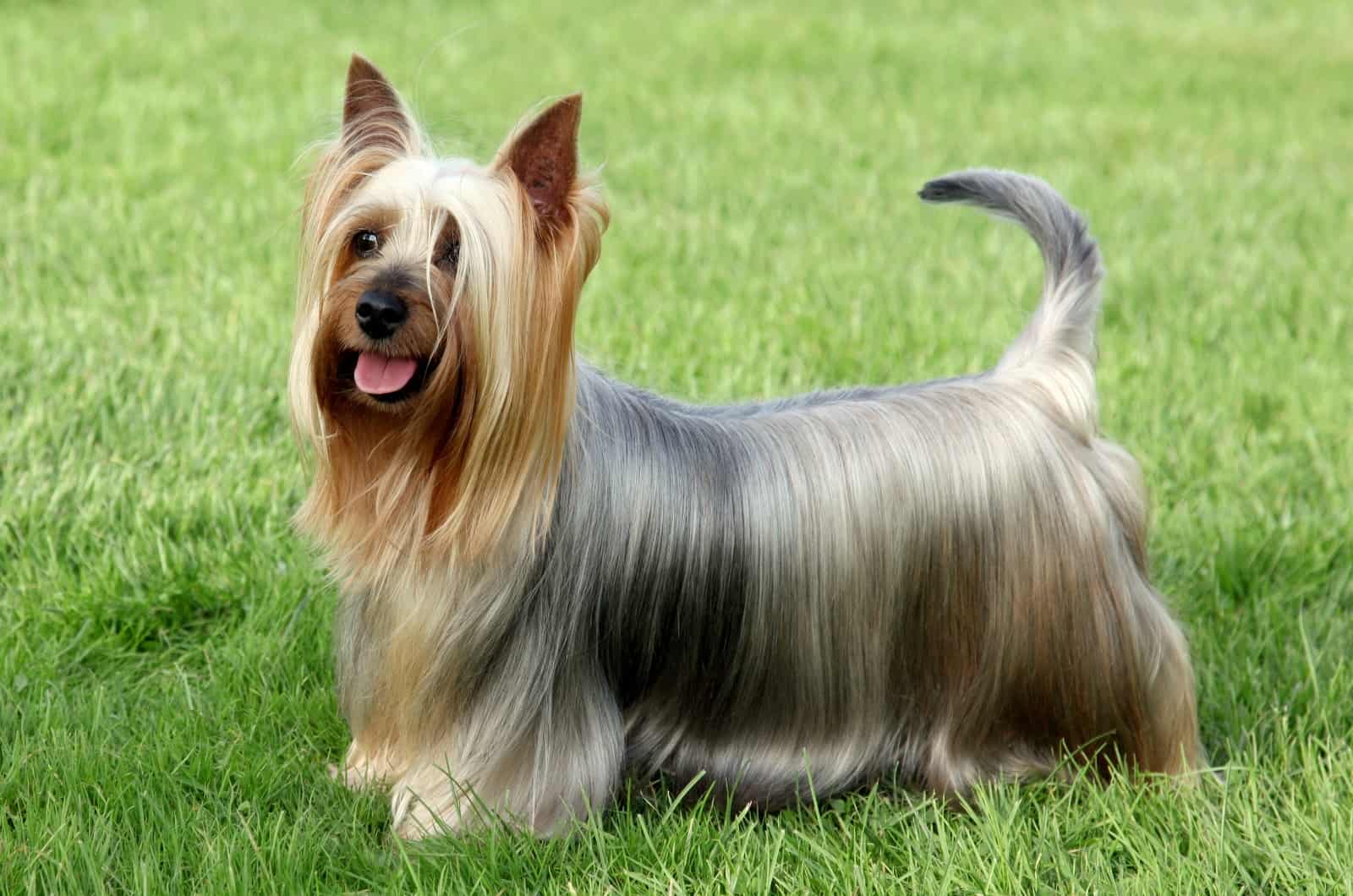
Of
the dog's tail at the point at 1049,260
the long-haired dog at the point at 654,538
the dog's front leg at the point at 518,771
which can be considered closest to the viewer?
the long-haired dog at the point at 654,538

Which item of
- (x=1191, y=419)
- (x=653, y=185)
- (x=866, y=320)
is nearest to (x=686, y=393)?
(x=866, y=320)

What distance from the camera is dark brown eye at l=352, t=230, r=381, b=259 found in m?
3.18

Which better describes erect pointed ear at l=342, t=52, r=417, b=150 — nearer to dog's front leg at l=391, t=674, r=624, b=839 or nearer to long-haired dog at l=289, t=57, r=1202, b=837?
long-haired dog at l=289, t=57, r=1202, b=837

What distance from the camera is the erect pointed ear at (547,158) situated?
303cm

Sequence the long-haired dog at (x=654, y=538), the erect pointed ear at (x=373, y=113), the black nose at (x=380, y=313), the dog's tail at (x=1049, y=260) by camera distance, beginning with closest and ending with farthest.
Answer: the black nose at (x=380, y=313), the long-haired dog at (x=654, y=538), the erect pointed ear at (x=373, y=113), the dog's tail at (x=1049, y=260)

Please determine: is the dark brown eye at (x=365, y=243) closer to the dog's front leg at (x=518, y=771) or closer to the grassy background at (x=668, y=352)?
the grassy background at (x=668, y=352)

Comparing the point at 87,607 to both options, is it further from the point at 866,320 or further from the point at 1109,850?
the point at 866,320

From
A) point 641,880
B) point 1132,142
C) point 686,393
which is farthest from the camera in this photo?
point 1132,142

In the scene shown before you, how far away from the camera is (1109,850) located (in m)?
3.54

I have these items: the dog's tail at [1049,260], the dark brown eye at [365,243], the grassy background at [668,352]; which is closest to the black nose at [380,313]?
the dark brown eye at [365,243]

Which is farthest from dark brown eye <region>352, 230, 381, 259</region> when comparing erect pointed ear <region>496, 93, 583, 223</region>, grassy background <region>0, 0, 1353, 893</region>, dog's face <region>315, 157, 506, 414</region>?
grassy background <region>0, 0, 1353, 893</region>

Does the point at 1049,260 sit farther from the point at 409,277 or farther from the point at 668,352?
the point at 668,352

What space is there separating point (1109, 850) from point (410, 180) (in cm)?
222

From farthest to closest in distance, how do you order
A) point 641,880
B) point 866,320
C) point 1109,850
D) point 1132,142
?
point 1132,142 < point 866,320 < point 1109,850 < point 641,880
